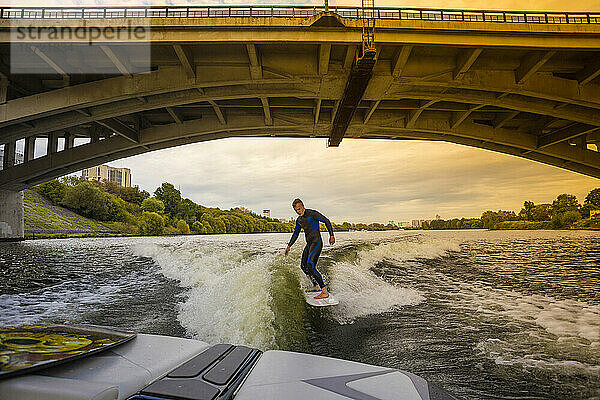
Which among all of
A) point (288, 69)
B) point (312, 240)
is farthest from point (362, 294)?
point (288, 69)

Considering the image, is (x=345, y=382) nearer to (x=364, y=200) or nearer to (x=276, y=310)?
(x=276, y=310)

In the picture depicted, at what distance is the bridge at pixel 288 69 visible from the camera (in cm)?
618

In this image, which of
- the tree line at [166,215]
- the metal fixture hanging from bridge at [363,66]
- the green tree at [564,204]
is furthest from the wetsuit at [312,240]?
the green tree at [564,204]

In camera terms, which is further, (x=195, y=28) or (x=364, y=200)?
(x=195, y=28)

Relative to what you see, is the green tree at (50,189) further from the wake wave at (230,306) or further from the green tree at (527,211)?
the green tree at (527,211)

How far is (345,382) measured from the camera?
846mm

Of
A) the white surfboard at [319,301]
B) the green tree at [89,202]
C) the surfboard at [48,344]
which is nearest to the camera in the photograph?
the surfboard at [48,344]

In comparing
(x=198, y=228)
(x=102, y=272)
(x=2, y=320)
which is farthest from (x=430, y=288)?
(x=102, y=272)

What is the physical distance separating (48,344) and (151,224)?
5.98 metres

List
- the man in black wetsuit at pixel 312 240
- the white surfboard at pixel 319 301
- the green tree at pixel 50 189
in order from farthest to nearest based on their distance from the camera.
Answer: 1. the green tree at pixel 50 189
2. the man in black wetsuit at pixel 312 240
3. the white surfboard at pixel 319 301

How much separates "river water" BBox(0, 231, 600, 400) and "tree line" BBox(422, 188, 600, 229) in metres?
5.10

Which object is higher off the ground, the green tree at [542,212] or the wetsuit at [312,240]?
the green tree at [542,212]

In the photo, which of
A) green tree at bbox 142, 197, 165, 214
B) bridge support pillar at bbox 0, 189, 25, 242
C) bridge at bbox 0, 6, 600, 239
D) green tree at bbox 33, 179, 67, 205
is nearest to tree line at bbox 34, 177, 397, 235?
green tree at bbox 142, 197, 165, 214

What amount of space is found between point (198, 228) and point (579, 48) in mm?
8176
